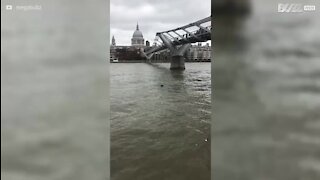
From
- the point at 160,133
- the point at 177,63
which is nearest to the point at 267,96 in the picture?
the point at 160,133

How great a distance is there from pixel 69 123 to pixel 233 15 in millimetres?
582

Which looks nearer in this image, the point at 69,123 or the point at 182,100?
the point at 69,123

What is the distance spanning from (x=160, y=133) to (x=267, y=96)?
4.15m

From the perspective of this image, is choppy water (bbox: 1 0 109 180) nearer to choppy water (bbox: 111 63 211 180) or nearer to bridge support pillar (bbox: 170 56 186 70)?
choppy water (bbox: 111 63 211 180)

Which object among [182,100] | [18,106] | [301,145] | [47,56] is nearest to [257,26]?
[301,145]

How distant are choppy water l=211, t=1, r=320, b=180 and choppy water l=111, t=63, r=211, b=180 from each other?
1.28 meters

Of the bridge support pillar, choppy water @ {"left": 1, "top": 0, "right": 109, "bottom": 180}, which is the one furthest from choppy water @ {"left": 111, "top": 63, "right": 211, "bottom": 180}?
the bridge support pillar

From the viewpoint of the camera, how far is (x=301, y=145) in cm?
92

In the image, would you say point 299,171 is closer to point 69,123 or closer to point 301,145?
point 301,145

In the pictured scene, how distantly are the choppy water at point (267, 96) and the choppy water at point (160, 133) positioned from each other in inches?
50.5

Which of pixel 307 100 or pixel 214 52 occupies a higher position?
pixel 214 52

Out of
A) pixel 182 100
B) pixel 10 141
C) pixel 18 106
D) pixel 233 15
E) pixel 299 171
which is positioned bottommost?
pixel 182 100

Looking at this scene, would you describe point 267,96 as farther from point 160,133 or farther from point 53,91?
point 160,133

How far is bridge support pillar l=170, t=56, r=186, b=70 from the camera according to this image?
32.6 feet
